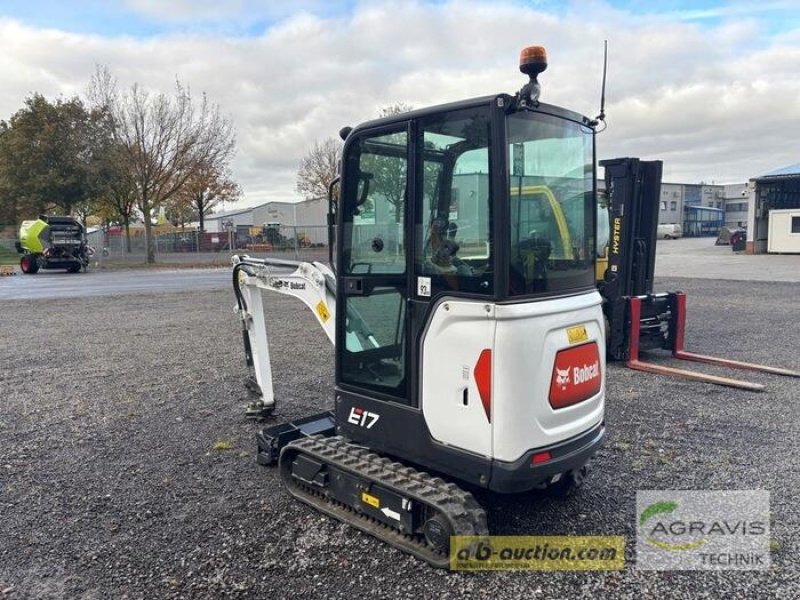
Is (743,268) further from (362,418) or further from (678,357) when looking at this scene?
(362,418)

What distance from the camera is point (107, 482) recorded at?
439 centimetres

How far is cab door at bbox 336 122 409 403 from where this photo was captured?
3535 mm

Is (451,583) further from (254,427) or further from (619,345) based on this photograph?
(619,345)

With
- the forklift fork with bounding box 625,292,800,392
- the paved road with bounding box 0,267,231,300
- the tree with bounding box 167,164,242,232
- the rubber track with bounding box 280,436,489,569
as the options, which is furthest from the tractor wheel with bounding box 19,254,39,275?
the rubber track with bounding box 280,436,489,569

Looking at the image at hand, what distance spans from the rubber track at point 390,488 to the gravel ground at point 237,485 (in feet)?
0.28

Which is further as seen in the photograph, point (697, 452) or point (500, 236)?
point (697, 452)

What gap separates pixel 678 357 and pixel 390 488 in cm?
639

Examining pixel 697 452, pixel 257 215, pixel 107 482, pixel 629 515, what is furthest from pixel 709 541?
pixel 257 215

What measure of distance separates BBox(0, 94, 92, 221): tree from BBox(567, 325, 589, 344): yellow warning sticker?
33.8 meters

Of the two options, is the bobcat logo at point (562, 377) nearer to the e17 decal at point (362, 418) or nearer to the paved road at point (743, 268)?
the e17 decal at point (362, 418)

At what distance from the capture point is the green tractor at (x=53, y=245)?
24.4 metres

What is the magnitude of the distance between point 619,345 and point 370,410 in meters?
5.25

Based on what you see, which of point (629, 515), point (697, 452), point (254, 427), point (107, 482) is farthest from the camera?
point (254, 427)

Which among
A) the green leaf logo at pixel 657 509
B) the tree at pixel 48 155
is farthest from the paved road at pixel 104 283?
the green leaf logo at pixel 657 509
